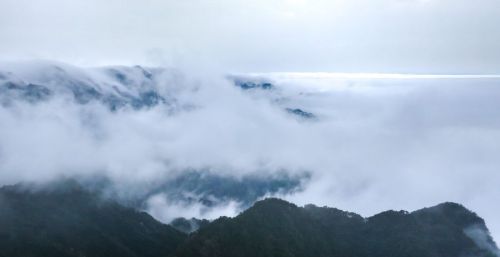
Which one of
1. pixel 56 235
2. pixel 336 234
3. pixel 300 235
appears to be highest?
pixel 56 235

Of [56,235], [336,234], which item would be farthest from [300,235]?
[56,235]

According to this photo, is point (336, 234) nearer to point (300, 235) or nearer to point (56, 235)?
point (300, 235)

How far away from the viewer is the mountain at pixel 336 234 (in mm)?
149625

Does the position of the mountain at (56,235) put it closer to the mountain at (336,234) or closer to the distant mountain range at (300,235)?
the distant mountain range at (300,235)

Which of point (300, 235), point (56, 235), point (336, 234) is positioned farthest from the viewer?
point (56, 235)

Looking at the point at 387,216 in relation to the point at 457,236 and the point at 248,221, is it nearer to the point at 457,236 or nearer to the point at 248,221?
the point at 457,236

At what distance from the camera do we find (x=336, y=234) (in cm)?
16400

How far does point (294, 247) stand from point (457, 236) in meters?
39.7

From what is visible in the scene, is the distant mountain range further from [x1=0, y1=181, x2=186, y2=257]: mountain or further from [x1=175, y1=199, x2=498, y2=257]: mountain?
[x1=0, y1=181, x2=186, y2=257]: mountain

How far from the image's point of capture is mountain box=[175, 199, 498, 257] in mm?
149625

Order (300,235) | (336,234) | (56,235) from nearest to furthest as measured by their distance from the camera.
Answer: (300,235) → (336,234) → (56,235)

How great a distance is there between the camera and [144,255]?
190000mm

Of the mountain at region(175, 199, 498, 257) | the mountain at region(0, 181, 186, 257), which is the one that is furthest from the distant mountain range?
the mountain at region(0, 181, 186, 257)

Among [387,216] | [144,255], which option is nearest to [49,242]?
Answer: [144,255]
